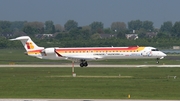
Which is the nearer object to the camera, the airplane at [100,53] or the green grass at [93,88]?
the green grass at [93,88]

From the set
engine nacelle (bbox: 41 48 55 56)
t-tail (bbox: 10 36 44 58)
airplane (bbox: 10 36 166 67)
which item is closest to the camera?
airplane (bbox: 10 36 166 67)

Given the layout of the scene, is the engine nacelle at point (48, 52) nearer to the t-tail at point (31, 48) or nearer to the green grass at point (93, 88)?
the t-tail at point (31, 48)

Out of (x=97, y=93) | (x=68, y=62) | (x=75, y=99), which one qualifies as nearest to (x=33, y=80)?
(x=97, y=93)

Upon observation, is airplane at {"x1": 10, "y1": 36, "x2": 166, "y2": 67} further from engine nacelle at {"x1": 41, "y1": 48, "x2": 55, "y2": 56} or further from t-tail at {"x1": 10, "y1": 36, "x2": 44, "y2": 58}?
t-tail at {"x1": 10, "y1": 36, "x2": 44, "y2": 58}

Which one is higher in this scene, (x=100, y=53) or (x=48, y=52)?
(x=48, y=52)

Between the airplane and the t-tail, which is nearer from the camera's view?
the airplane

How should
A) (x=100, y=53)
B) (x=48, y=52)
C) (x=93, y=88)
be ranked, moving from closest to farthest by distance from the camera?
(x=93, y=88) → (x=100, y=53) → (x=48, y=52)

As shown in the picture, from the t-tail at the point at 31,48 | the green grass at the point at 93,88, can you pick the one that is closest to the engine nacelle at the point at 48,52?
the t-tail at the point at 31,48

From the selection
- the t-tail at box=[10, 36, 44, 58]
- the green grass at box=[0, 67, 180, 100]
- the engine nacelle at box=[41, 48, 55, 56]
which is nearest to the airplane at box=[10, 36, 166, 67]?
the engine nacelle at box=[41, 48, 55, 56]

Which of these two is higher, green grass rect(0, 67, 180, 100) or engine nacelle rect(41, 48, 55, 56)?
engine nacelle rect(41, 48, 55, 56)

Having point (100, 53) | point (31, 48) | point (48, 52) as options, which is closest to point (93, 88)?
point (100, 53)

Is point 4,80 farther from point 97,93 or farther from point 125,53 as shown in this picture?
point 125,53

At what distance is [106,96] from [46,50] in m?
41.4

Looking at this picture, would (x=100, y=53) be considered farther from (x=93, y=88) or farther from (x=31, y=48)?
(x=93, y=88)
